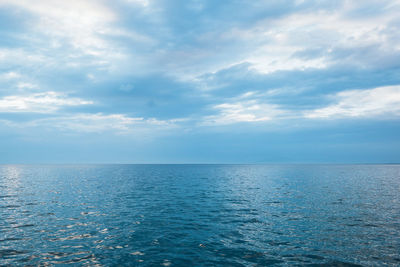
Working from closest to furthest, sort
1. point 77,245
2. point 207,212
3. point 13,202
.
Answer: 1. point 77,245
2. point 207,212
3. point 13,202

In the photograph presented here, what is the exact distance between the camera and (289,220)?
99.3ft

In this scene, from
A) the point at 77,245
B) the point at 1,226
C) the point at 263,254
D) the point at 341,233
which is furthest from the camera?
the point at 1,226

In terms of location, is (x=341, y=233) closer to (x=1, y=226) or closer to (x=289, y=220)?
(x=289, y=220)

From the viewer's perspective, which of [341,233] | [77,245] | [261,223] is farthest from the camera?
[261,223]

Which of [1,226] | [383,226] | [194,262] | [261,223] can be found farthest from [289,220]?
[1,226]

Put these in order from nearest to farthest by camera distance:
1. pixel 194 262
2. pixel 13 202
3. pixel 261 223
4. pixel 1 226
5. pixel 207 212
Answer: pixel 194 262 < pixel 1 226 < pixel 261 223 < pixel 207 212 < pixel 13 202

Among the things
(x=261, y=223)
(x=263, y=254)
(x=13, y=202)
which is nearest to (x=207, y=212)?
(x=261, y=223)

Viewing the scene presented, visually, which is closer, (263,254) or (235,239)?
(263,254)

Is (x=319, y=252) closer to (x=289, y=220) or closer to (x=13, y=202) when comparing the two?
(x=289, y=220)

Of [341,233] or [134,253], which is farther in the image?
[341,233]

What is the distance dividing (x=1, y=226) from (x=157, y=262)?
2141cm

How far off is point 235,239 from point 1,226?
2604 centimetres

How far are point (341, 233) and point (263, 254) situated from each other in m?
11.4

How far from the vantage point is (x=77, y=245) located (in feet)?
68.3
